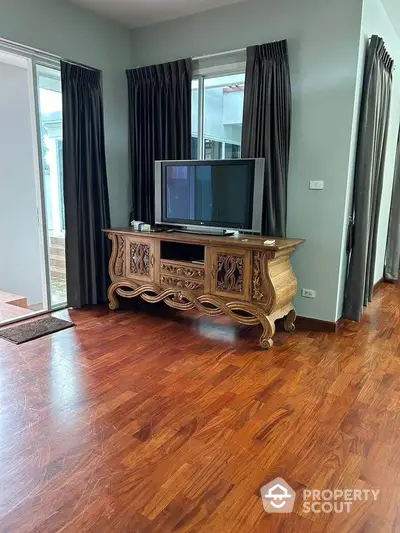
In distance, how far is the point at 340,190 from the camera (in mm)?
3299

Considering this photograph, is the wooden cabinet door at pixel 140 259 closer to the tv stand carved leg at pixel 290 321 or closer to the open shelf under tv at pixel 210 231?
the open shelf under tv at pixel 210 231

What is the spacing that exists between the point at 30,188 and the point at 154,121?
76.9 inches

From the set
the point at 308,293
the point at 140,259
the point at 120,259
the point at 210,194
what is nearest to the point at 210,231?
the point at 210,194

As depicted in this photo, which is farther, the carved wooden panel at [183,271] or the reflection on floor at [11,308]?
the reflection on floor at [11,308]

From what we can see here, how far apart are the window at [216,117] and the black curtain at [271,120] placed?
0.33 m

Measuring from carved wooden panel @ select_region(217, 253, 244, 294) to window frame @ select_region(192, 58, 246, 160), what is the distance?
137 centimetres

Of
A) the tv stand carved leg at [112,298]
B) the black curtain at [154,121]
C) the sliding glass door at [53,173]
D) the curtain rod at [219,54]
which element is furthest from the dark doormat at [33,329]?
the curtain rod at [219,54]

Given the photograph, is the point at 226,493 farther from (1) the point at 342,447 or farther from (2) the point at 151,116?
(2) the point at 151,116

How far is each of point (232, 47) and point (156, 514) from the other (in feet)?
12.1

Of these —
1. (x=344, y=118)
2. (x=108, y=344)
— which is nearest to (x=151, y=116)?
(x=344, y=118)

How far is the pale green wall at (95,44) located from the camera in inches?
130

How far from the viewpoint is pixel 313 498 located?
5.36ft

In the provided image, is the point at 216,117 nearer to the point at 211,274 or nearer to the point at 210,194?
the point at 210,194

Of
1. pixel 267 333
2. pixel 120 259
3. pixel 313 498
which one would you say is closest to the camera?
pixel 313 498
